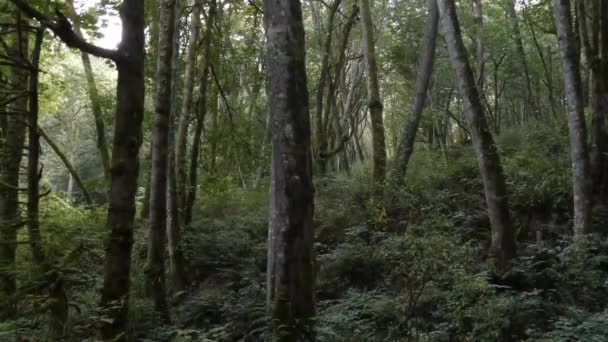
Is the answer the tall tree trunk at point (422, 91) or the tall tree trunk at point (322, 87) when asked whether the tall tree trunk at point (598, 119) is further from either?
the tall tree trunk at point (322, 87)

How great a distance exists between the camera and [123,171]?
4324 millimetres

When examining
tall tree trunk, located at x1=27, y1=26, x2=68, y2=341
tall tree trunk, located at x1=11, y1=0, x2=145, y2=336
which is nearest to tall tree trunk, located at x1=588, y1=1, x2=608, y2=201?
tall tree trunk, located at x1=11, y1=0, x2=145, y2=336

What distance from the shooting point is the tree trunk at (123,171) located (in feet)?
14.1

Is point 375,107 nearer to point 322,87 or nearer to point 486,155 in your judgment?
point 322,87

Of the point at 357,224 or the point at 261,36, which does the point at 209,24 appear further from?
the point at 261,36

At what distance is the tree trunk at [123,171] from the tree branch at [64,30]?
5.8 inches

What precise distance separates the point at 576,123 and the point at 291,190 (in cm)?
631

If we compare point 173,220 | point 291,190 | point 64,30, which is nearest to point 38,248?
point 64,30

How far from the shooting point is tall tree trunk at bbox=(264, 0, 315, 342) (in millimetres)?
5230

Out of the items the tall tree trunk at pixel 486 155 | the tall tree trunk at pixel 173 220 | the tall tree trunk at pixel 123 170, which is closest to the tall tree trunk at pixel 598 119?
the tall tree trunk at pixel 486 155

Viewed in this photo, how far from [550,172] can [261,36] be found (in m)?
16.2

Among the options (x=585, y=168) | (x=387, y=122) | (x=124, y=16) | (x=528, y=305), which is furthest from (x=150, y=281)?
(x=387, y=122)

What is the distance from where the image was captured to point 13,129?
7832 millimetres

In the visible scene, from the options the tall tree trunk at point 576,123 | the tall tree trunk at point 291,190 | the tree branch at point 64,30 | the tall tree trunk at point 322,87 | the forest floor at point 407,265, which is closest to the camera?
the tree branch at point 64,30
